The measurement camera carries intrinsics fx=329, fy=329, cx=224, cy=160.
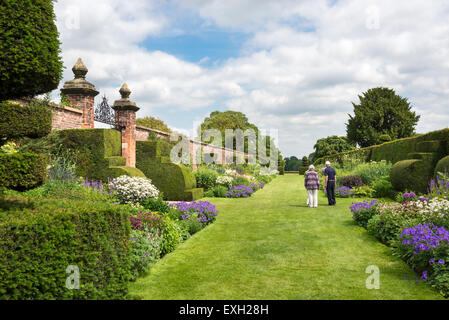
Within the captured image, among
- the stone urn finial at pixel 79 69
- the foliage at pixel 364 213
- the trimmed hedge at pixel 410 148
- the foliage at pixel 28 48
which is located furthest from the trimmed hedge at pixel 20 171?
the trimmed hedge at pixel 410 148

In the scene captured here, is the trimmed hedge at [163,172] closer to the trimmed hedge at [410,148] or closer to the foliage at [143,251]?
the foliage at [143,251]

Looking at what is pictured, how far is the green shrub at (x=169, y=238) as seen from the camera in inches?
255

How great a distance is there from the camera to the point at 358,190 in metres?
15.7

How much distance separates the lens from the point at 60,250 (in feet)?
11.5

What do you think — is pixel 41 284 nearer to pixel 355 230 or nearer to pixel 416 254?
pixel 416 254

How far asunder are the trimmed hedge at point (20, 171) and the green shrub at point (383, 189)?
14340 millimetres

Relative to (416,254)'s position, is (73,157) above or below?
above

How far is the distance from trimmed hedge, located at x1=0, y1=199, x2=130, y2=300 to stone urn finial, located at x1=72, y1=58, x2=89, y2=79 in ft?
Result: 30.6

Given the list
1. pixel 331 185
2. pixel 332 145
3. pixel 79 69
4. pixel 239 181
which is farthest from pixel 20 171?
pixel 332 145

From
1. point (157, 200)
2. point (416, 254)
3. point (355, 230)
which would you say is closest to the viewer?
point (416, 254)
